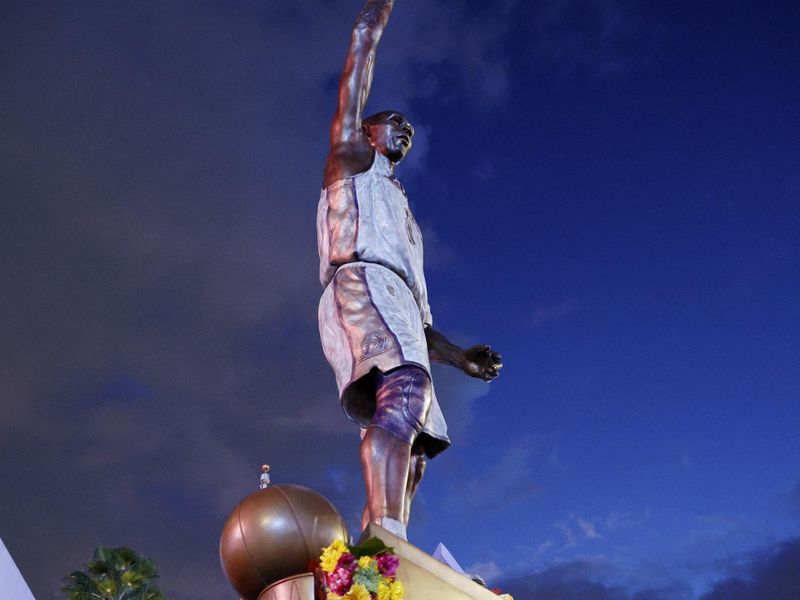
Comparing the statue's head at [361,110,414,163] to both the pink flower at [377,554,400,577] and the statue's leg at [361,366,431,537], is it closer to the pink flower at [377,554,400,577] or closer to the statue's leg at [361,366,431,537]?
the statue's leg at [361,366,431,537]

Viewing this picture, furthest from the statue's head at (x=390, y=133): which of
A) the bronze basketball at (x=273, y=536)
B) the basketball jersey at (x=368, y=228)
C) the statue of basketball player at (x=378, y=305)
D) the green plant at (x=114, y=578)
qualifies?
the green plant at (x=114, y=578)

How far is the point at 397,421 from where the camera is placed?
5.24m

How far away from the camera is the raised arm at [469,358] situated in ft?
23.3

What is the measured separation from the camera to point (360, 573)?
144 inches

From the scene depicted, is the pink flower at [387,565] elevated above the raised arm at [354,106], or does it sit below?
below

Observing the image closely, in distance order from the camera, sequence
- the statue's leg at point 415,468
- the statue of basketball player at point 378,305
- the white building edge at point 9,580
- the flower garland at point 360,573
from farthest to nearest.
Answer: the white building edge at point 9,580
the statue's leg at point 415,468
the statue of basketball player at point 378,305
the flower garland at point 360,573

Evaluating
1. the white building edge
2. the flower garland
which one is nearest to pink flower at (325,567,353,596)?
the flower garland

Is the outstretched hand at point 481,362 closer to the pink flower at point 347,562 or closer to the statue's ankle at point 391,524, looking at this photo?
the statue's ankle at point 391,524

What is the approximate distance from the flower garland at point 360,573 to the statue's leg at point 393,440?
3.62 feet

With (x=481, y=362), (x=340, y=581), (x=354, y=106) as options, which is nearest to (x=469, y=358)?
(x=481, y=362)

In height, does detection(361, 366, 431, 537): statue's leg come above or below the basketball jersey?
below

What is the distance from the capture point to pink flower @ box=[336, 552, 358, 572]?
145 inches

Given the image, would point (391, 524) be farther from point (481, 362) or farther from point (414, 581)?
point (481, 362)

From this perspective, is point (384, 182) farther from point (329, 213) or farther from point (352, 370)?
point (352, 370)
